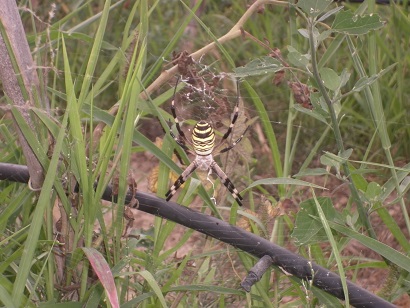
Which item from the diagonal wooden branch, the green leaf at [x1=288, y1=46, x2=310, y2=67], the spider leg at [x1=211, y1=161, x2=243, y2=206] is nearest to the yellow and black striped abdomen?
the spider leg at [x1=211, y1=161, x2=243, y2=206]

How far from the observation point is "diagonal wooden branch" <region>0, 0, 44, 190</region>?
4.90 feet

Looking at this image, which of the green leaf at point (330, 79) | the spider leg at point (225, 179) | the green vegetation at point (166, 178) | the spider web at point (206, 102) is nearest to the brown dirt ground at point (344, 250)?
the green vegetation at point (166, 178)

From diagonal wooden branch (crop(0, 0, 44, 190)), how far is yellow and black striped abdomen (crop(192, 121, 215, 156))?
319 mm

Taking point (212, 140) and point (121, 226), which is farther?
point (121, 226)

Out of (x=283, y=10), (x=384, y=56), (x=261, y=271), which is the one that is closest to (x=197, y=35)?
(x=283, y=10)

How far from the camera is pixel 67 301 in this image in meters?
1.64

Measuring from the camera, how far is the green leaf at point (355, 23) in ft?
4.59

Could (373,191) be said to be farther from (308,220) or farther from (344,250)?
(344,250)

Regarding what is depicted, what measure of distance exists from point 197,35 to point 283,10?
40cm

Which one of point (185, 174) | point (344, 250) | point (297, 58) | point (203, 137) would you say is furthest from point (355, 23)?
point (344, 250)

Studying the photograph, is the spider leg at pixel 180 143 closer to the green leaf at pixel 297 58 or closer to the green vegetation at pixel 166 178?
the green vegetation at pixel 166 178

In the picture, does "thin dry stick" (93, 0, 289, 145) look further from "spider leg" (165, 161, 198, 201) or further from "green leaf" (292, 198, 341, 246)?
"green leaf" (292, 198, 341, 246)

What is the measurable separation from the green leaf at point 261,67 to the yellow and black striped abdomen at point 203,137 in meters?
0.11

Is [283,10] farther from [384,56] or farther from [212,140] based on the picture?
[212,140]
